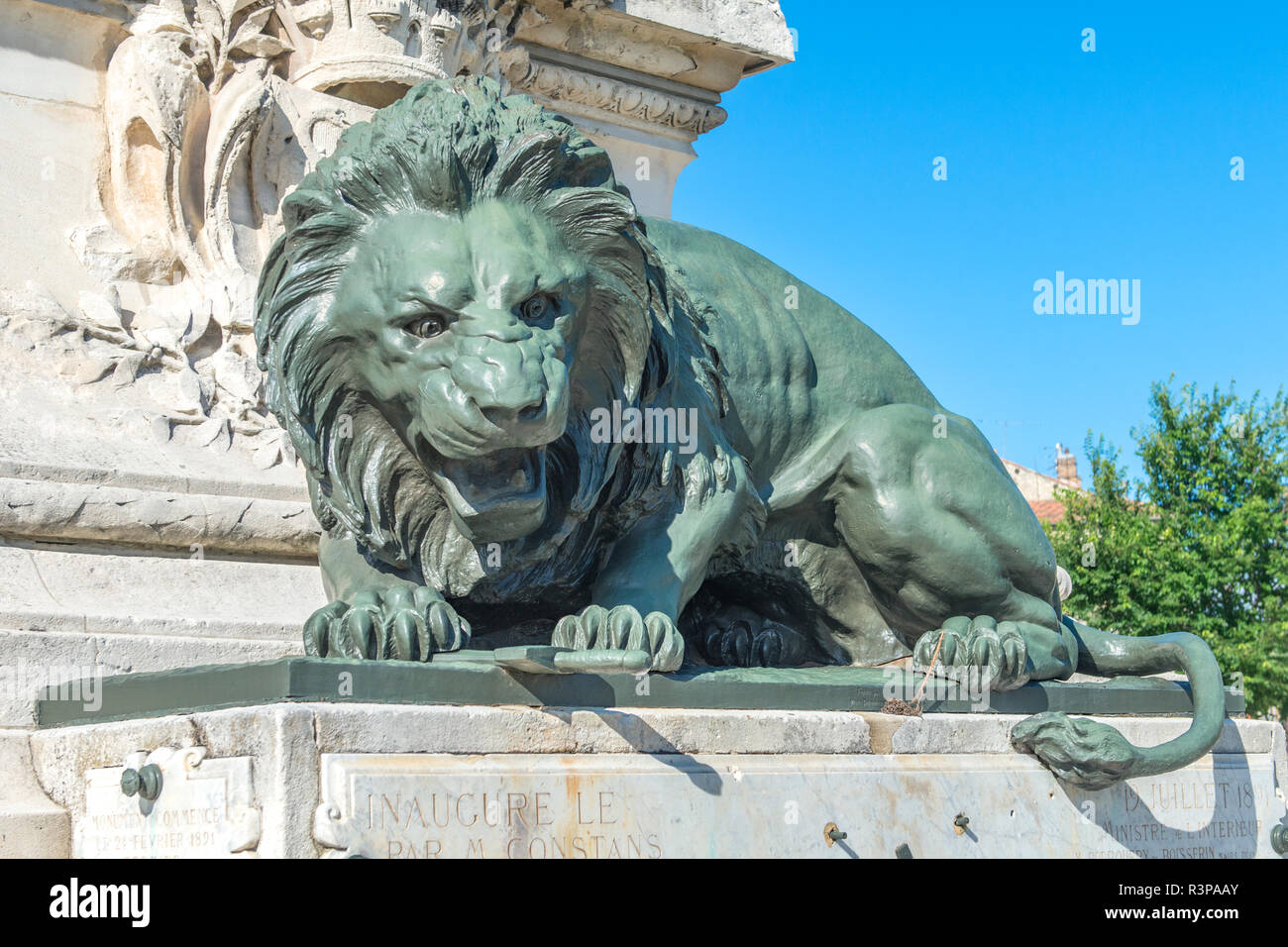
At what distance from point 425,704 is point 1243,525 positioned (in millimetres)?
19261

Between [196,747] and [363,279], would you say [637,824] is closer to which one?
[196,747]

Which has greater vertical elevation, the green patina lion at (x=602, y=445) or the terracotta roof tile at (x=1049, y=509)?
the terracotta roof tile at (x=1049, y=509)

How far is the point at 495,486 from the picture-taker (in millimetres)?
3816

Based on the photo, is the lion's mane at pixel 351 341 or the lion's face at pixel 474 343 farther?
the lion's mane at pixel 351 341

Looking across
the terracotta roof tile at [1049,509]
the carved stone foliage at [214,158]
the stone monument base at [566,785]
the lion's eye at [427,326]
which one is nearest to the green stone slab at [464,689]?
the stone monument base at [566,785]

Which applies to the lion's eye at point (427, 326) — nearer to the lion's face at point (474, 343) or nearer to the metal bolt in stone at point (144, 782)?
the lion's face at point (474, 343)

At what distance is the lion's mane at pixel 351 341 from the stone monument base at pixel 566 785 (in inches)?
20.9

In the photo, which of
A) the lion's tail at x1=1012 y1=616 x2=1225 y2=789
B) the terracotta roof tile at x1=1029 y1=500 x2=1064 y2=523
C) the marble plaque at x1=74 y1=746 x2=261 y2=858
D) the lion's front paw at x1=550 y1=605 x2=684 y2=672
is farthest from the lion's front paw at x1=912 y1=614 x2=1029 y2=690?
the terracotta roof tile at x1=1029 y1=500 x2=1064 y2=523

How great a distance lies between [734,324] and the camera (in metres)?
4.72

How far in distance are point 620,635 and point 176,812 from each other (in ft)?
3.41

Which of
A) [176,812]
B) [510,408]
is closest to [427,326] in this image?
[510,408]

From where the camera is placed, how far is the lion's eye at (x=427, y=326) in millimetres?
3707

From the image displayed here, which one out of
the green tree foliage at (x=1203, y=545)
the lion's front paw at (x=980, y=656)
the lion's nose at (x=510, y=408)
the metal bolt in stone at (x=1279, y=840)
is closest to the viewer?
the lion's nose at (x=510, y=408)
